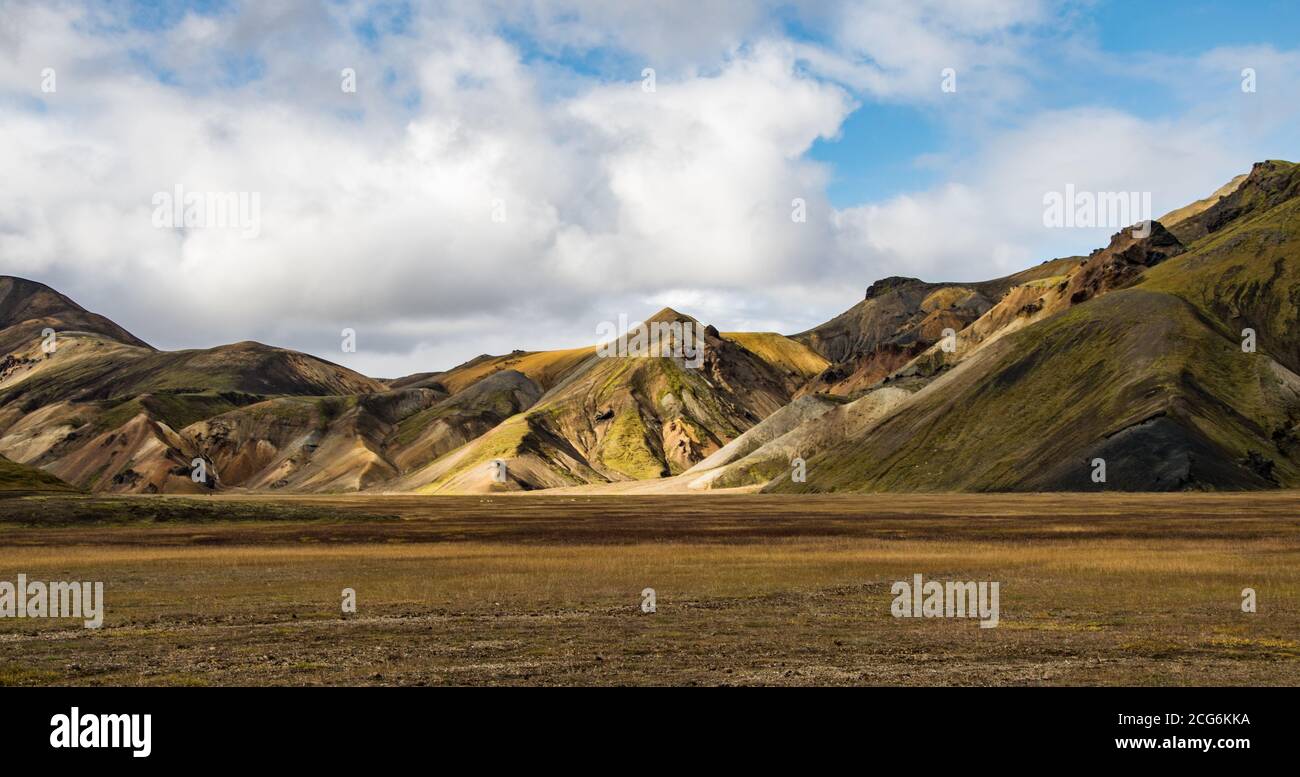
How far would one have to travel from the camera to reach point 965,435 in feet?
554

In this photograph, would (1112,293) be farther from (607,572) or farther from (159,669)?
(159,669)

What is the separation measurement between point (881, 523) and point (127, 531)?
206ft

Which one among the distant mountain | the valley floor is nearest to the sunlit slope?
the valley floor

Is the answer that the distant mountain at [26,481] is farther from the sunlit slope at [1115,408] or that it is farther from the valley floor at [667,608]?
the sunlit slope at [1115,408]

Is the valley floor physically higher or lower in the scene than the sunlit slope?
lower

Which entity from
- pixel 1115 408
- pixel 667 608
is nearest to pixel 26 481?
pixel 667 608

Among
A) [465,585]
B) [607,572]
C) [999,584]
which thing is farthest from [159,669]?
[999,584]

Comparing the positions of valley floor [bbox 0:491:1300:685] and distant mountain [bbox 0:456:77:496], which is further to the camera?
distant mountain [bbox 0:456:77:496]

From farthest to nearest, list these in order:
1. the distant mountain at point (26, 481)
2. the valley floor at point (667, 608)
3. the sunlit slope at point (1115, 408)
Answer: the sunlit slope at point (1115, 408) → the distant mountain at point (26, 481) → the valley floor at point (667, 608)

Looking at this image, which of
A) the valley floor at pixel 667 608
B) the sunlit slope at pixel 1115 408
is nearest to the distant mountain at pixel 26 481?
the valley floor at pixel 667 608

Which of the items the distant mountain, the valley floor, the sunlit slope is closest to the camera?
the valley floor

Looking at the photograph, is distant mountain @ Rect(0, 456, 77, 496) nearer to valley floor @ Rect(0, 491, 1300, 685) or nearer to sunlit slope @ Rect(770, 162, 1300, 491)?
valley floor @ Rect(0, 491, 1300, 685)

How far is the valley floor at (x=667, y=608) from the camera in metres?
22.5

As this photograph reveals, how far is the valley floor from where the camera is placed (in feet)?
73.9
